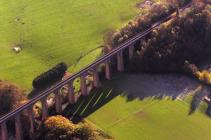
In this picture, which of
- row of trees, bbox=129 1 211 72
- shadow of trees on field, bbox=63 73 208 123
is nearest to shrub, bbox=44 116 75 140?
shadow of trees on field, bbox=63 73 208 123

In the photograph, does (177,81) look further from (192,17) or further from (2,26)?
(2,26)

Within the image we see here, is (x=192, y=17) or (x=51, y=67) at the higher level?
(x=192, y=17)

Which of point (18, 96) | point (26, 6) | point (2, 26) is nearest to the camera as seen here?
point (18, 96)

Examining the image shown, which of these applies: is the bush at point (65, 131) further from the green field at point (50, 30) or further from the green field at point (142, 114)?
the green field at point (50, 30)

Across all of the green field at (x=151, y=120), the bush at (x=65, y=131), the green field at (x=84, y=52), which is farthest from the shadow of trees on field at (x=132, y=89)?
the bush at (x=65, y=131)

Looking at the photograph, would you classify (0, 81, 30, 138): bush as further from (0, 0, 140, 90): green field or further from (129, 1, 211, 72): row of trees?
(129, 1, 211, 72): row of trees

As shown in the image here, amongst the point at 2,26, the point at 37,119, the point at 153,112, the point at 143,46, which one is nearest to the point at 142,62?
the point at 143,46

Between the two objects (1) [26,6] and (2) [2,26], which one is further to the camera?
(1) [26,6]
